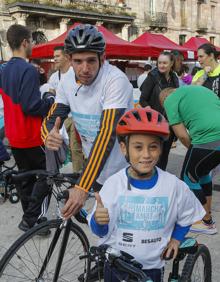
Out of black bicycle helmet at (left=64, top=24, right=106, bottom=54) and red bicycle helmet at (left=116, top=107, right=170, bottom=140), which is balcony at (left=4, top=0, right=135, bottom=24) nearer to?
black bicycle helmet at (left=64, top=24, right=106, bottom=54)

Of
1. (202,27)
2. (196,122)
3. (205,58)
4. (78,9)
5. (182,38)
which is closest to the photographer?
(196,122)

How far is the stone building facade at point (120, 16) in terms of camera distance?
2067cm

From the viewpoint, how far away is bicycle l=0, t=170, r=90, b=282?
6.95ft

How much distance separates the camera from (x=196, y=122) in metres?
3.15

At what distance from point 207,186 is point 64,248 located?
78.2 inches

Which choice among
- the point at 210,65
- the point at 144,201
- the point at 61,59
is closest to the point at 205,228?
the point at 144,201

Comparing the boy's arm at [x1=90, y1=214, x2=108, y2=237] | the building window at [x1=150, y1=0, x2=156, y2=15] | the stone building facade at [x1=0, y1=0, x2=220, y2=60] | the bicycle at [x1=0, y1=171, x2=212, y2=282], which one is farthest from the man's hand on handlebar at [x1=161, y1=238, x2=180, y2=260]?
the building window at [x1=150, y1=0, x2=156, y2=15]

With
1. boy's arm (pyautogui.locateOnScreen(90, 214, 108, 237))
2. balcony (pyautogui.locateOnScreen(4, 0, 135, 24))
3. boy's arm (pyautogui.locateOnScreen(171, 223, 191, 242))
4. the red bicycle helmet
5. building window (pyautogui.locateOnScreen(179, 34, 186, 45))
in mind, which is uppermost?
balcony (pyautogui.locateOnScreen(4, 0, 135, 24))

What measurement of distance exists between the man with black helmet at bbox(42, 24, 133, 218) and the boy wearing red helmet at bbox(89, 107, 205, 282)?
0.19 meters

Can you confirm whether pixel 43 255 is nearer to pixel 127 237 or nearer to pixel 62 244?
pixel 62 244

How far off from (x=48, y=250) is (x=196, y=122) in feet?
5.63

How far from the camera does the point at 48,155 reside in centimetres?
254

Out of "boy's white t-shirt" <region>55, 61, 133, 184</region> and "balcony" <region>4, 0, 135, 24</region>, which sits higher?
"balcony" <region>4, 0, 135, 24</region>

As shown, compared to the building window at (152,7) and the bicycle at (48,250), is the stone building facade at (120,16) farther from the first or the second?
the bicycle at (48,250)
